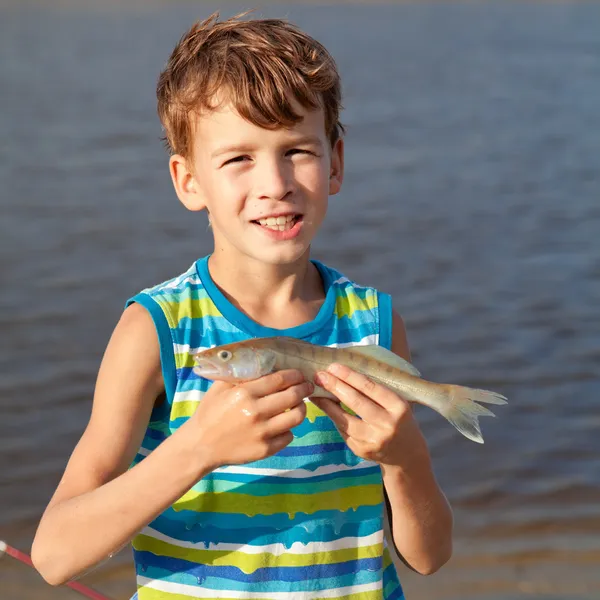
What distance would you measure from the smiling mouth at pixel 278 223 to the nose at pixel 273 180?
0.06 metres

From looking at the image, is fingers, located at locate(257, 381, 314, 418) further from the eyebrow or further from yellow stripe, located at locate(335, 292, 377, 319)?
the eyebrow

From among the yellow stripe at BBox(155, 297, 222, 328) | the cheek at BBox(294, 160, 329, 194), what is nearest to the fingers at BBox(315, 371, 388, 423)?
the yellow stripe at BBox(155, 297, 222, 328)

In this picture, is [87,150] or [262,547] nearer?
[262,547]

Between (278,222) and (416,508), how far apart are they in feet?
2.83

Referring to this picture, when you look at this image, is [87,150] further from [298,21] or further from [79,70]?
[298,21]

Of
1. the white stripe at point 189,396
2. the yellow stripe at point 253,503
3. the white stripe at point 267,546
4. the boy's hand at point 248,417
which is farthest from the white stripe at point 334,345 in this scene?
the white stripe at point 267,546

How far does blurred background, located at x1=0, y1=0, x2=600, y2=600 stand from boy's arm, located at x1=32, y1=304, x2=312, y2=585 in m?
1.70

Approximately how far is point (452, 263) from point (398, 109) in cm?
622

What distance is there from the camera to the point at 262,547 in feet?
9.66

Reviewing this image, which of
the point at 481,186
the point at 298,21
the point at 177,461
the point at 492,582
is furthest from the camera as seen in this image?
the point at 298,21

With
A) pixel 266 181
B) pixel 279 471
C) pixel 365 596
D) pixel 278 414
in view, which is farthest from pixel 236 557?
pixel 266 181

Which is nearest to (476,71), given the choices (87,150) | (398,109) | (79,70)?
(398,109)

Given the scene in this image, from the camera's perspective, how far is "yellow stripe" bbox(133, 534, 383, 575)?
2936 millimetres

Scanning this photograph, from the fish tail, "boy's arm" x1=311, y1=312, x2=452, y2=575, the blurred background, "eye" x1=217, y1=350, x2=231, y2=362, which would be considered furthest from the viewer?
the blurred background
